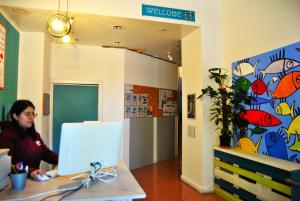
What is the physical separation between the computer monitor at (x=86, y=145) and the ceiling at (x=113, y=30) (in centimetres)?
232

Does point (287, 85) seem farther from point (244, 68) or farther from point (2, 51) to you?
point (2, 51)

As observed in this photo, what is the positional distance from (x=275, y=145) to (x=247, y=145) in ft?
1.75

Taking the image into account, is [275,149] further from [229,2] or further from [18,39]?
[18,39]

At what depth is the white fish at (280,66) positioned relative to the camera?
111 inches

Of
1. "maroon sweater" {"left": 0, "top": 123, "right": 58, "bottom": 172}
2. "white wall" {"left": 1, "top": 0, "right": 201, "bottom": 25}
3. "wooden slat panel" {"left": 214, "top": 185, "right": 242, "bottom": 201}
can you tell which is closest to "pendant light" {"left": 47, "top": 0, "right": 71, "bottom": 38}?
"white wall" {"left": 1, "top": 0, "right": 201, "bottom": 25}

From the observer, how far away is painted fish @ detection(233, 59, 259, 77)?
11.5ft

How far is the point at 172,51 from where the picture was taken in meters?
5.96

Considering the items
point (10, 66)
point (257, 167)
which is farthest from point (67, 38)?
point (257, 167)

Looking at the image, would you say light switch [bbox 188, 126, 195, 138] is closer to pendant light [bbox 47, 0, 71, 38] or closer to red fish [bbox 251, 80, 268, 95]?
red fish [bbox 251, 80, 268, 95]

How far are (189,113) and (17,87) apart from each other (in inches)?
124

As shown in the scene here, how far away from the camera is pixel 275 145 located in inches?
121

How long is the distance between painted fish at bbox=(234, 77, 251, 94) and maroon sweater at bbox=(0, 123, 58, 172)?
2.75m

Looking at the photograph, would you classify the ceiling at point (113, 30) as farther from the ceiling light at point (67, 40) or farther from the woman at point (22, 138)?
the woman at point (22, 138)

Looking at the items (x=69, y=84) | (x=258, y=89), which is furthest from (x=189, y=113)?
(x=69, y=84)
